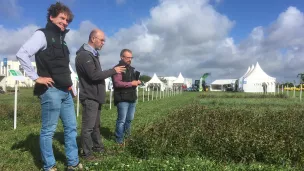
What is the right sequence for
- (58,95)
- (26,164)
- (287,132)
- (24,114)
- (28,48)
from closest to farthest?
1. (28,48)
2. (58,95)
3. (26,164)
4. (287,132)
5. (24,114)

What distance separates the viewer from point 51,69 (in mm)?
4172

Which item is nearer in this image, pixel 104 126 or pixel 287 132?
pixel 287 132

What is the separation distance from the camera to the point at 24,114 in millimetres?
11312

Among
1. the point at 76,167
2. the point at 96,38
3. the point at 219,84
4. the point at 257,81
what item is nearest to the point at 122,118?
the point at 96,38

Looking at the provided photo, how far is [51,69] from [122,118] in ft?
8.19

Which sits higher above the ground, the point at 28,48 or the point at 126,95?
the point at 28,48

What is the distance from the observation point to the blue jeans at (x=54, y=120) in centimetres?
420

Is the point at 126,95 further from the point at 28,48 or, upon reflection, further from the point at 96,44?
the point at 28,48

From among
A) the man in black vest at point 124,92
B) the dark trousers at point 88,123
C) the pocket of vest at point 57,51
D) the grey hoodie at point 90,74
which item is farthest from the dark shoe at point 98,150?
the pocket of vest at point 57,51

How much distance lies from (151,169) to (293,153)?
2.19m

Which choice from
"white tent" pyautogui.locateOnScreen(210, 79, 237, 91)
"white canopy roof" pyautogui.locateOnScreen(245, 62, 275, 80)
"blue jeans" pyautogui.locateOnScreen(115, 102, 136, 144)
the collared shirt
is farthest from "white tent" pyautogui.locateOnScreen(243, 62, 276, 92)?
the collared shirt

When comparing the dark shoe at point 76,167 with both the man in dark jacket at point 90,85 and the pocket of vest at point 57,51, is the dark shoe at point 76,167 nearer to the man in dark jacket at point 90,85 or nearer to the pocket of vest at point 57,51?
the man in dark jacket at point 90,85

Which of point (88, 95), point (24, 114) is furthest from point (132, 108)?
point (24, 114)

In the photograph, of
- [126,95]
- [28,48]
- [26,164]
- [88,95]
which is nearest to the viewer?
[28,48]
